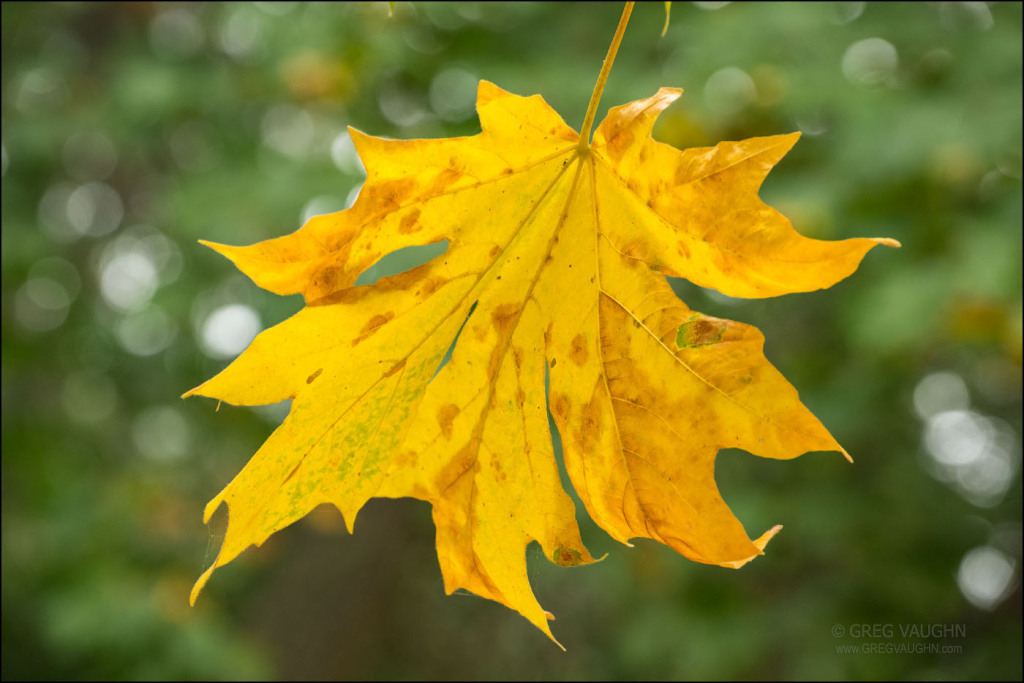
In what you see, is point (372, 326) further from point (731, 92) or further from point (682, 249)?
point (731, 92)

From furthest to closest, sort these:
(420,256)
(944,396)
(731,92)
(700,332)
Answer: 1. (944,396)
2. (731,92)
3. (420,256)
4. (700,332)

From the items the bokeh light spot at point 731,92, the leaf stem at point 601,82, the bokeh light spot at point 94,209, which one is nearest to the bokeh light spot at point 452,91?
Answer: the bokeh light spot at point 731,92

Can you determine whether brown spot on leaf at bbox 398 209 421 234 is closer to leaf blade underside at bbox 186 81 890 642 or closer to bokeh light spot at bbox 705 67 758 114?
leaf blade underside at bbox 186 81 890 642

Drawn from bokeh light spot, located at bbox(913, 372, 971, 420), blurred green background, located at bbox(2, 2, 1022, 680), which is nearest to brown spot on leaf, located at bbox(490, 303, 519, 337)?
blurred green background, located at bbox(2, 2, 1022, 680)

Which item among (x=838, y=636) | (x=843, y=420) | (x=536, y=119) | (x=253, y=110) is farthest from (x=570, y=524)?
(x=253, y=110)

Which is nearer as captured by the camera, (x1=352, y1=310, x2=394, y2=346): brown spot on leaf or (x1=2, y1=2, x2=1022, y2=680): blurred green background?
(x1=352, y1=310, x2=394, y2=346): brown spot on leaf

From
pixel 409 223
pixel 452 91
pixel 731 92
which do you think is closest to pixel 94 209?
pixel 452 91
